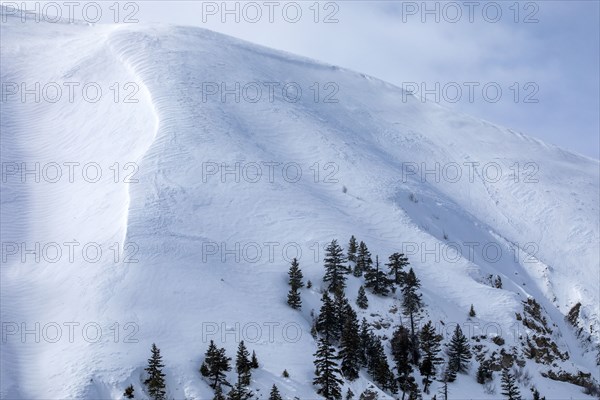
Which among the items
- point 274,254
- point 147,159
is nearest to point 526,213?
point 274,254

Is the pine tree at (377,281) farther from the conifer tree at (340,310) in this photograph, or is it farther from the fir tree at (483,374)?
the fir tree at (483,374)

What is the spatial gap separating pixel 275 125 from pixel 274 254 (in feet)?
94.2

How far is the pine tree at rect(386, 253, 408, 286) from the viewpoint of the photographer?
48.8 m

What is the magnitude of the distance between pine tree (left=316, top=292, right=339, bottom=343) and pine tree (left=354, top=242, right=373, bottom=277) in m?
6.68

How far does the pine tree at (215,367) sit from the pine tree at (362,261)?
15.8 m

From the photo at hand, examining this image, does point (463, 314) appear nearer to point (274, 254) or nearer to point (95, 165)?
point (274, 254)

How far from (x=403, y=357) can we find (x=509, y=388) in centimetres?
800

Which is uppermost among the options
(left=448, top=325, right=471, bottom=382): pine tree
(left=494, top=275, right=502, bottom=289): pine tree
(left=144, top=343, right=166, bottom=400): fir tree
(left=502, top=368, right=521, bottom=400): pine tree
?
(left=144, top=343, right=166, bottom=400): fir tree

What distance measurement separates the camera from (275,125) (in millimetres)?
74312

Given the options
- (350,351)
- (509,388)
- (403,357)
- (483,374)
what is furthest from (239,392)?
(509,388)

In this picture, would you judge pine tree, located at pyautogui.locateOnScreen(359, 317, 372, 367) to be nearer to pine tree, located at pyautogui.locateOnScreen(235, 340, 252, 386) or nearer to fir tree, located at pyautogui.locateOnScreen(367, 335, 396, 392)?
fir tree, located at pyautogui.locateOnScreen(367, 335, 396, 392)

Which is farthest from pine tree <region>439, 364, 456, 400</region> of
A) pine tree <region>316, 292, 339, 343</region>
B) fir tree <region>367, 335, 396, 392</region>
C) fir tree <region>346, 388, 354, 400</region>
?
pine tree <region>316, 292, 339, 343</region>

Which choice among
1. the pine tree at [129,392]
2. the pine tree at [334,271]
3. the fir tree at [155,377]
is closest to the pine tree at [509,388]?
the pine tree at [334,271]

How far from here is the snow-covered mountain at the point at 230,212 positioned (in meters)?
39.7
